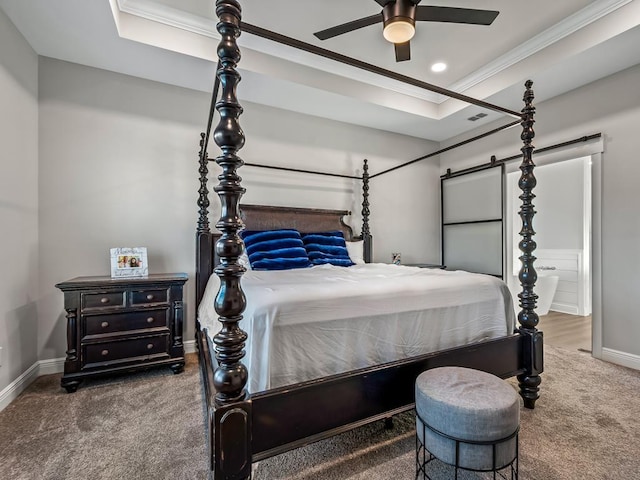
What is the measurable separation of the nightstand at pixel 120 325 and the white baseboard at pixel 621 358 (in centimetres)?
373

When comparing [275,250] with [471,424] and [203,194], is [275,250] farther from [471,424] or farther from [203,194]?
[471,424]

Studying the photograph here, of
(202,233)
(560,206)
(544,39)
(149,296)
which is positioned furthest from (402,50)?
(560,206)

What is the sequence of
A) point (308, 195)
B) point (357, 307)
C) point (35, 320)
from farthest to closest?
point (308, 195) < point (35, 320) < point (357, 307)

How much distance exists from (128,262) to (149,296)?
368mm

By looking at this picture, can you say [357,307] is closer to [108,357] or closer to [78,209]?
[108,357]

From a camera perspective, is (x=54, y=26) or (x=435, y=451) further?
(x=54, y=26)

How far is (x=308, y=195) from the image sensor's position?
12.2 ft

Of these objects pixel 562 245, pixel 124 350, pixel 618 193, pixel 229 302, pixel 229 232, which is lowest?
pixel 124 350

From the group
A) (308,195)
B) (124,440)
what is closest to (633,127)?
(308,195)

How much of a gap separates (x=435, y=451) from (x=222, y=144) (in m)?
1.49

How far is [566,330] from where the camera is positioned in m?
3.87

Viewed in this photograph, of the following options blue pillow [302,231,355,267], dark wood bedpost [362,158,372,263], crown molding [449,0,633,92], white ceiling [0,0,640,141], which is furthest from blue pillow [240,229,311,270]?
crown molding [449,0,633,92]

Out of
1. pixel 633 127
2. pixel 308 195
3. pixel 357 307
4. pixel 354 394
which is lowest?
pixel 354 394

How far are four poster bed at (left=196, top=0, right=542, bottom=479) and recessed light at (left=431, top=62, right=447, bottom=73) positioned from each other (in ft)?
4.73
